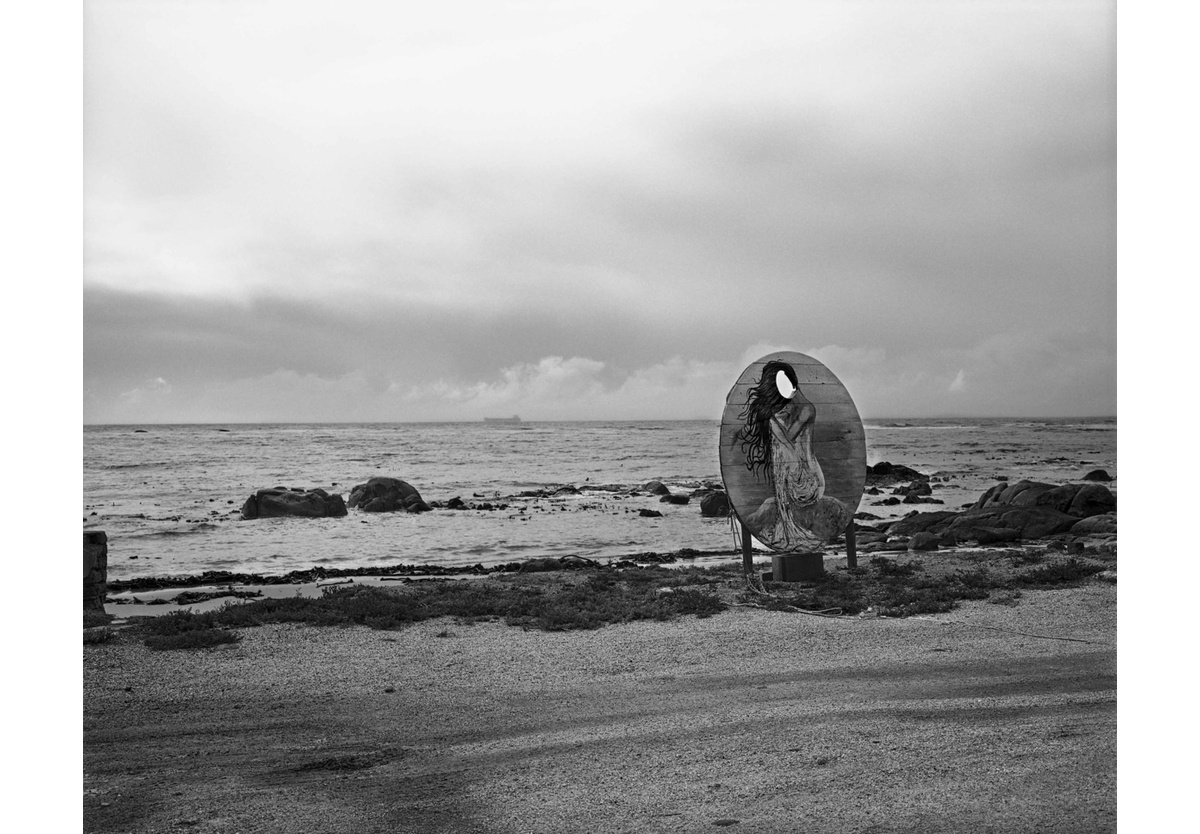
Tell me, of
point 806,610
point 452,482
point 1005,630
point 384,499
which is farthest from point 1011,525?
point 452,482

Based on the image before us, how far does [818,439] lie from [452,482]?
87.9 ft

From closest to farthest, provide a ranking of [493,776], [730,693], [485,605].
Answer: [493,776]
[730,693]
[485,605]

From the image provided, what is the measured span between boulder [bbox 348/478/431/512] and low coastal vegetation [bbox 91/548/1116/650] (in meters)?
14.3

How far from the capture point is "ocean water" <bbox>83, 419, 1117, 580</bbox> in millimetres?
17656

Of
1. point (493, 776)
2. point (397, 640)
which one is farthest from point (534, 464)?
point (493, 776)

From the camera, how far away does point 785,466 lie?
977 cm

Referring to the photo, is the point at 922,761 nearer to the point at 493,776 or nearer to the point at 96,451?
the point at 493,776

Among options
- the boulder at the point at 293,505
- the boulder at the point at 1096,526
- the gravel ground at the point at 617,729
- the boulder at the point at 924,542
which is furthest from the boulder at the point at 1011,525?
the boulder at the point at 293,505

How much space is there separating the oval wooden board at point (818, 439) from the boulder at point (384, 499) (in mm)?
16717

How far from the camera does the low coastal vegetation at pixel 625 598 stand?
820 centimetres

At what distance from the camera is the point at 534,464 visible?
42969mm

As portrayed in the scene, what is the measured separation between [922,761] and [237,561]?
1425 centimetres

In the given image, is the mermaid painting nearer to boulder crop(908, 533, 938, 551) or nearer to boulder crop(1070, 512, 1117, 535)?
boulder crop(908, 533, 938, 551)

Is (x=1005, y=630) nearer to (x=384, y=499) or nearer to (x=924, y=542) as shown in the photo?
(x=924, y=542)
